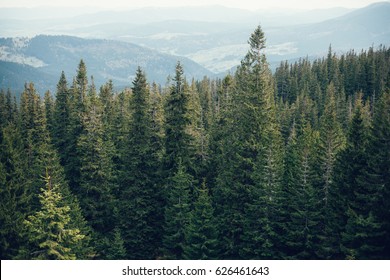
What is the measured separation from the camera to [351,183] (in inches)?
1057

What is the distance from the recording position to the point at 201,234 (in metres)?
30.2

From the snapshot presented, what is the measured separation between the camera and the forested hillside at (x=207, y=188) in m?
25.1

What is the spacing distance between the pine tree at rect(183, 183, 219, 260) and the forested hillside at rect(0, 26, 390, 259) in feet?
0.29

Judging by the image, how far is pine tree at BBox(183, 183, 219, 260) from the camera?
30.2 meters

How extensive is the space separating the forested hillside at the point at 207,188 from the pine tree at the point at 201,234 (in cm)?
9

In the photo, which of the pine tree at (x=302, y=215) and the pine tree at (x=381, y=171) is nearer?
the pine tree at (x=381, y=171)

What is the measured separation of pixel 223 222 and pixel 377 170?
1279cm

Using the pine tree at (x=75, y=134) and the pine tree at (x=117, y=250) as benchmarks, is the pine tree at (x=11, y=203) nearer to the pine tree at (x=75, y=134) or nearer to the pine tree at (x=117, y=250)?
the pine tree at (x=117, y=250)

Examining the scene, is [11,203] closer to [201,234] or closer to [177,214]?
[177,214]

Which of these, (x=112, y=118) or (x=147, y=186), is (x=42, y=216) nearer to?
(x=147, y=186)

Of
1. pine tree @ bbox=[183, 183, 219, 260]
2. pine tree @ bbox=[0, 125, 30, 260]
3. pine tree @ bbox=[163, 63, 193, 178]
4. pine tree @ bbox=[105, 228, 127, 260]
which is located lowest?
pine tree @ bbox=[105, 228, 127, 260]

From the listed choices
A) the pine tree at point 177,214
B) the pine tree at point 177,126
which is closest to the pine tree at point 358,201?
the pine tree at point 177,214

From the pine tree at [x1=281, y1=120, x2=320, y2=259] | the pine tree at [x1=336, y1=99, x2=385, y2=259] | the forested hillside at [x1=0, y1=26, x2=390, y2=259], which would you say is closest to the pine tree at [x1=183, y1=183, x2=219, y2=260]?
the forested hillside at [x1=0, y1=26, x2=390, y2=259]

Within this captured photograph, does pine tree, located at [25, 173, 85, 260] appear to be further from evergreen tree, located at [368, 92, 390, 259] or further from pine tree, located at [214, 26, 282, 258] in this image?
evergreen tree, located at [368, 92, 390, 259]
